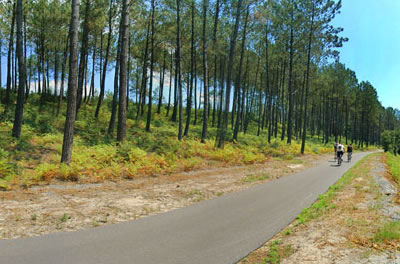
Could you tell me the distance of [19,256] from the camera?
3814mm

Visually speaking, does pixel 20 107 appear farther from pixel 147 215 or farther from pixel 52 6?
pixel 52 6

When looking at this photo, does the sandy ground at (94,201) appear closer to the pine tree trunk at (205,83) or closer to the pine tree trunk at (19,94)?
the pine tree trunk at (19,94)

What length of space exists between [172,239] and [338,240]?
3.29 m

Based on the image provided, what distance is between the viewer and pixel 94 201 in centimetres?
676

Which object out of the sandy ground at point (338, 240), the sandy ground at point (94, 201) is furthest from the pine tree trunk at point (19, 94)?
the sandy ground at point (338, 240)

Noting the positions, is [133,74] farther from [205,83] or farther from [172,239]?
[172,239]

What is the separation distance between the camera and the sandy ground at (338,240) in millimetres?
4048

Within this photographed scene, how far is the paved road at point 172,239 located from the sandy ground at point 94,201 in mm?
501

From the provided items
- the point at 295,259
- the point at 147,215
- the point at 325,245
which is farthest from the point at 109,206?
the point at 325,245

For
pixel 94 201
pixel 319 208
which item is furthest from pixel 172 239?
pixel 319 208

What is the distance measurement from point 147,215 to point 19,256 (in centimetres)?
270

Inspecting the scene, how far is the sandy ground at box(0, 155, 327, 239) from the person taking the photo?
5.15 m

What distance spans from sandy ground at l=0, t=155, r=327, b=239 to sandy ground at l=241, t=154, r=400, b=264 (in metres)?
3.07

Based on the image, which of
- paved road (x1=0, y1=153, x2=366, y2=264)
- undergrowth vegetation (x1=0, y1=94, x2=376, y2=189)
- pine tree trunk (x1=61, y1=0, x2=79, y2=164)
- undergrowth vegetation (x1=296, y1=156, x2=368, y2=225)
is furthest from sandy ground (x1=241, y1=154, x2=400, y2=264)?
pine tree trunk (x1=61, y1=0, x2=79, y2=164)
